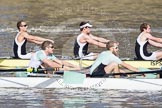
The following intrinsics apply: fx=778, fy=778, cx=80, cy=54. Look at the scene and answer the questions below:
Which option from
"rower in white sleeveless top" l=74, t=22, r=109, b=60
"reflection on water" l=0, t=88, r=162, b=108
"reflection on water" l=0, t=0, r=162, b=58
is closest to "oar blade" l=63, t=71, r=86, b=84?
"reflection on water" l=0, t=88, r=162, b=108

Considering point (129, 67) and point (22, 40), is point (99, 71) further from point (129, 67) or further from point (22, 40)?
point (22, 40)

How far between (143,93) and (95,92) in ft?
3.84

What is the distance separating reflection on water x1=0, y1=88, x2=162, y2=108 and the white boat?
0.21 metres

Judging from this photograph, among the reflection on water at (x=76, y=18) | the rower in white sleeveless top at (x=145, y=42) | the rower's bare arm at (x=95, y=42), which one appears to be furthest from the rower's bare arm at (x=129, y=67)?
the reflection on water at (x=76, y=18)

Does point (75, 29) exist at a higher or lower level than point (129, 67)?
higher

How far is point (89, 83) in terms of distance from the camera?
19.2 metres

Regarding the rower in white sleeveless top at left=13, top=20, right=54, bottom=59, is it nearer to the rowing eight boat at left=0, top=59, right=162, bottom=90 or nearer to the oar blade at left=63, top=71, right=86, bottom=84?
the rowing eight boat at left=0, top=59, right=162, bottom=90

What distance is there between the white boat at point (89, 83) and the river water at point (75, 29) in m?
0.23

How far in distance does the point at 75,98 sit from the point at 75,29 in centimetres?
1880

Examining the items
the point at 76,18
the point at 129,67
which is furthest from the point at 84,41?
the point at 76,18

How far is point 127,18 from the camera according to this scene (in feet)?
134

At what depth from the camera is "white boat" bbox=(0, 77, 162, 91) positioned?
19.1 meters

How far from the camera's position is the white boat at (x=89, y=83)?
1909cm

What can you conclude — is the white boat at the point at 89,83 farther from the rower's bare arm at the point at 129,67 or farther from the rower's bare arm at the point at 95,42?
the rower's bare arm at the point at 95,42
